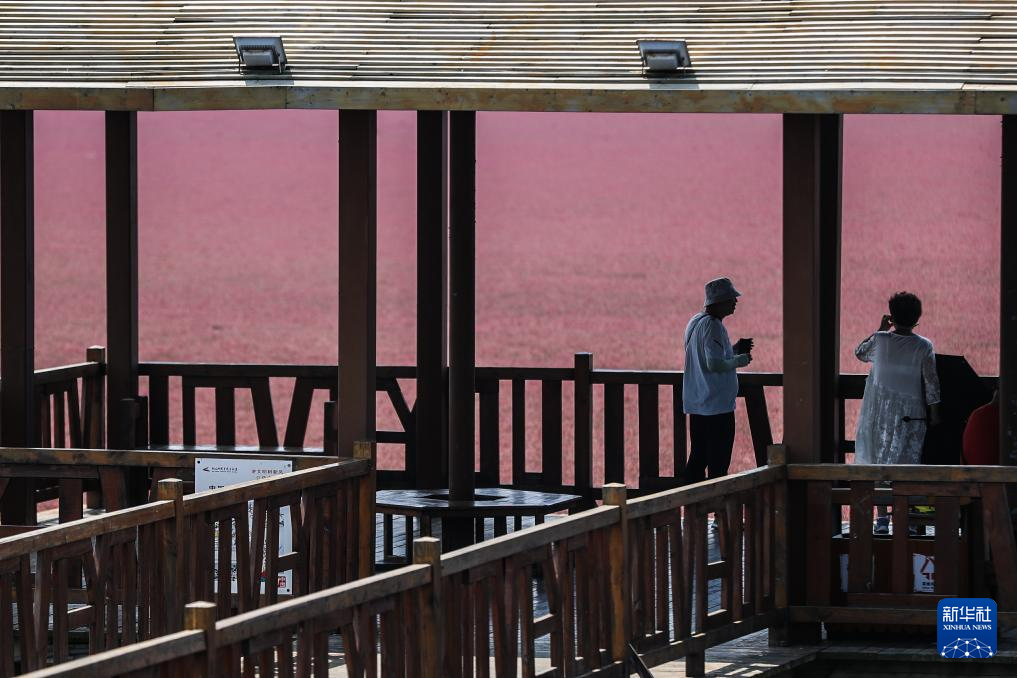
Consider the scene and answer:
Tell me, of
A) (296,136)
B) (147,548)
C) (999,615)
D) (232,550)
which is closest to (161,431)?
(232,550)

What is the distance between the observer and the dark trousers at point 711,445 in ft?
40.7

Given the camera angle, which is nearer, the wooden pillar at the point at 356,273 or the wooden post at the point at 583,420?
the wooden pillar at the point at 356,273

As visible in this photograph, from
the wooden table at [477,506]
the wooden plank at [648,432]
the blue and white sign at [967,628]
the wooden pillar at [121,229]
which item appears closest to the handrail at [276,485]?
the wooden table at [477,506]

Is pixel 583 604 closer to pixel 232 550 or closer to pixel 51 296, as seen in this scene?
pixel 232 550

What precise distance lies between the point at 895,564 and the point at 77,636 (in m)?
4.01

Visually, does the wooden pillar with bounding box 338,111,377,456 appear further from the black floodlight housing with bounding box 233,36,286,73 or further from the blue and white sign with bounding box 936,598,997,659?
the blue and white sign with bounding box 936,598,997,659

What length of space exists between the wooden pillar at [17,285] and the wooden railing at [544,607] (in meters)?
3.28

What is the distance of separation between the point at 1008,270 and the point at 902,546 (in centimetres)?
161

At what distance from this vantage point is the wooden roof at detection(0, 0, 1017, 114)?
8.99 metres

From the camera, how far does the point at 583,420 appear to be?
13.3 metres

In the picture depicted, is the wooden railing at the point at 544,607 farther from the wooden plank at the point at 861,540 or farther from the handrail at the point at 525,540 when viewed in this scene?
the wooden plank at the point at 861,540

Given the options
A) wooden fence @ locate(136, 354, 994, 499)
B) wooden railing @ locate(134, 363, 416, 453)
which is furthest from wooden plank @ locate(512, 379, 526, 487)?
wooden railing @ locate(134, 363, 416, 453)

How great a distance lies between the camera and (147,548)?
8.26 meters

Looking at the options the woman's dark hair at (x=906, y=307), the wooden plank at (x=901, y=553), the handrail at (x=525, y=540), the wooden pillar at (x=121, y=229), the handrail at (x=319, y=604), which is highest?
the wooden pillar at (x=121, y=229)
